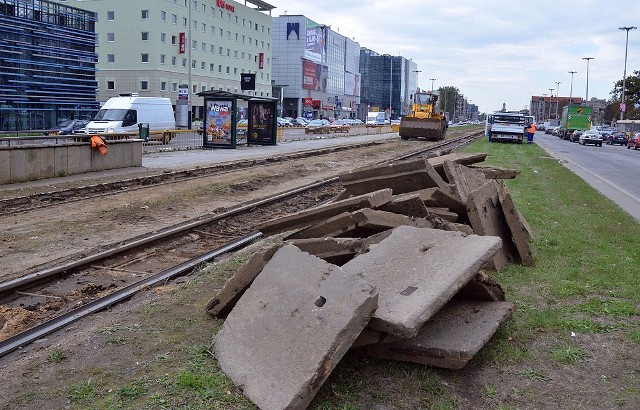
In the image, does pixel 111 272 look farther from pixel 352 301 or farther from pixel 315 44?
pixel 315 44

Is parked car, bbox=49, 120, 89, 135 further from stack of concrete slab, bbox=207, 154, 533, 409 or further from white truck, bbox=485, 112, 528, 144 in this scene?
stack of concrete slab, bbox=207, 154, 533, 409

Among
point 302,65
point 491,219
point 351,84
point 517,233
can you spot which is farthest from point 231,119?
point 351,84

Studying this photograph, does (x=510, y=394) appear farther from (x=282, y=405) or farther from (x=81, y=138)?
(x=81, y=138)

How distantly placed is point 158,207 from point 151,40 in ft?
223

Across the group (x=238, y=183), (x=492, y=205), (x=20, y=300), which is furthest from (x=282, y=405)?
(x=238, y=183)

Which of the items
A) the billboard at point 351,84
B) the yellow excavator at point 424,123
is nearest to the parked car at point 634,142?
the yellow excavator at point 424,123

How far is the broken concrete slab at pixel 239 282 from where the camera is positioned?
18.3 feet

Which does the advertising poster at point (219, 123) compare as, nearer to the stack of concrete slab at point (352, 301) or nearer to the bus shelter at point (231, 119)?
the bus shelter at point (231, 119)

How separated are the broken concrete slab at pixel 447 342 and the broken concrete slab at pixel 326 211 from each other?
1822mm

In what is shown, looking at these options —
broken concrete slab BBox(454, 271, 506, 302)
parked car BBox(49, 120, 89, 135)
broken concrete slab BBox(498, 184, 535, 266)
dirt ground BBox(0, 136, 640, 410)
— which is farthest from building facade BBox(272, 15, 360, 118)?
broken concrete slab BBox(454, 271, 506, 302)

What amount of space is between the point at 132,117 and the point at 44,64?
45.8ft

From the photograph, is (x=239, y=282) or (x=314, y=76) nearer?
(x=239, y=282)

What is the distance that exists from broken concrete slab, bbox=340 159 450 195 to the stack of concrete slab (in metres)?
1.57

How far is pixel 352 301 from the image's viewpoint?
434cm
